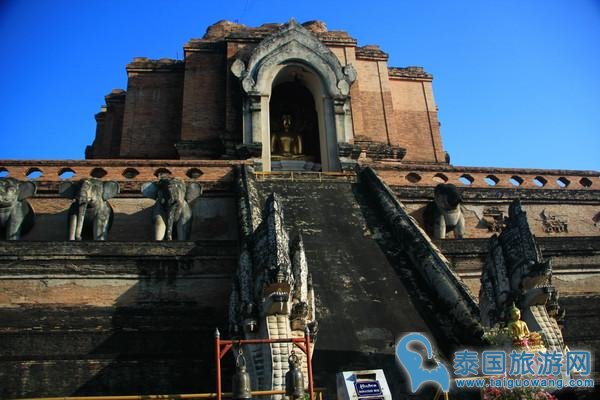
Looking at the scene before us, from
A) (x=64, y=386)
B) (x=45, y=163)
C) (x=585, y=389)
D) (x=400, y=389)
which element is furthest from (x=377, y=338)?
(x=45, y=163)

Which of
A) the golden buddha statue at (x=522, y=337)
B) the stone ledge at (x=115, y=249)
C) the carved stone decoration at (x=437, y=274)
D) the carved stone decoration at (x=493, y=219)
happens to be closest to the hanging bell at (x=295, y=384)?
the golden buddha statue at (x=522, y=337)

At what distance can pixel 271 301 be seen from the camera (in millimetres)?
9023

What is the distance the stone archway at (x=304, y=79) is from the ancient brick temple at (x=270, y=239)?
5 cm

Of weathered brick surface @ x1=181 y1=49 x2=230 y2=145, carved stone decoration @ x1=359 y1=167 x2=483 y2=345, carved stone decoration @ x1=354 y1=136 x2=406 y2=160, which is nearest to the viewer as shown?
carved stone decoration @ x1=359 y1=167 x2=483 y2=345

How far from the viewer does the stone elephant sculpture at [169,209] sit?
1359 centimetres

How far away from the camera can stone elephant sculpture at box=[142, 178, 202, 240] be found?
44.6ft

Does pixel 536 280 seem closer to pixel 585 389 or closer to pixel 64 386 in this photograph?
pixel 585 389

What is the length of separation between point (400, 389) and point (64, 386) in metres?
4.85

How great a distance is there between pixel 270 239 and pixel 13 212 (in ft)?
22.4

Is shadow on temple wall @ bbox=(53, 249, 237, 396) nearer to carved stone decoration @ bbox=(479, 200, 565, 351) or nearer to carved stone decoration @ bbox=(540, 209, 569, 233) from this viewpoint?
carved stone decoration @ bbox=(479, 200, 565, 351)

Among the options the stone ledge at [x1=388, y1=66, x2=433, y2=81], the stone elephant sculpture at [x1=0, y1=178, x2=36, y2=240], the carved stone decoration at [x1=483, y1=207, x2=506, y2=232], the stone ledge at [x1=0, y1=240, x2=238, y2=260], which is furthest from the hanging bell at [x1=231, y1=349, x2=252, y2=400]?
the stone ledge at [x1=388, y1=66, x2=433, y2=81]

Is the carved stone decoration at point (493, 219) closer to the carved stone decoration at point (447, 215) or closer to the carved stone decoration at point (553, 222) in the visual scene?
the carved stone decoration at point (553, 222)

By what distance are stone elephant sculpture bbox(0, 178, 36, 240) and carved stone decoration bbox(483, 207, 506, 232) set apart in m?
11.3

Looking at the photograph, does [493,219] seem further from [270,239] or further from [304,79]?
[270,239]
